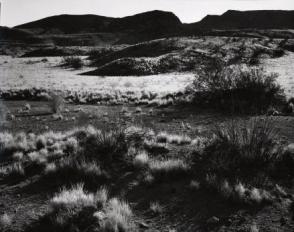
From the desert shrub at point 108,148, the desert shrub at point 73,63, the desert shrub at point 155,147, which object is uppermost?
the desert shrub at point 108,148

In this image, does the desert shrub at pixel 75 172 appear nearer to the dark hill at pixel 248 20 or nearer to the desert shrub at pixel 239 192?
the desert shrub at pixel 239 192

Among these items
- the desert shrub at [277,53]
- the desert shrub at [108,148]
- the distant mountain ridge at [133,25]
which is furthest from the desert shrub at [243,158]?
the distant mountain ridge at [133,25]

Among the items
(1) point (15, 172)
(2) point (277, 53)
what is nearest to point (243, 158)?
(1) point (15, 172)

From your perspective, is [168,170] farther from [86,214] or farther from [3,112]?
[3,112]

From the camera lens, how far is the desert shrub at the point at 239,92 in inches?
619

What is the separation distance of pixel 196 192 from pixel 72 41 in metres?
125

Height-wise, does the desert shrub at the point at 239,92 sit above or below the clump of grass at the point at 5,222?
below

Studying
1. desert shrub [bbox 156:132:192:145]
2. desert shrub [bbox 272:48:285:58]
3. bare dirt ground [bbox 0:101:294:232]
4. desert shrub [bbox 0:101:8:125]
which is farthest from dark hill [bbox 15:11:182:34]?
bare dirt ground [bbox 0:101:294:232]

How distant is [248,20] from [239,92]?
141277mm

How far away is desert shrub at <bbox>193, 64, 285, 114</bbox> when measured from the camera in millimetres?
15711

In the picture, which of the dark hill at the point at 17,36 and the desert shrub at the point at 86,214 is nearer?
the desert shrub at the point at 86,214

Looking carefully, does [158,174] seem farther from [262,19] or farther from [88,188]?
[262,19]

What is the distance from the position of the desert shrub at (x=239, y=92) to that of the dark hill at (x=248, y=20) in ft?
404

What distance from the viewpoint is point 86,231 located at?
199 inches
